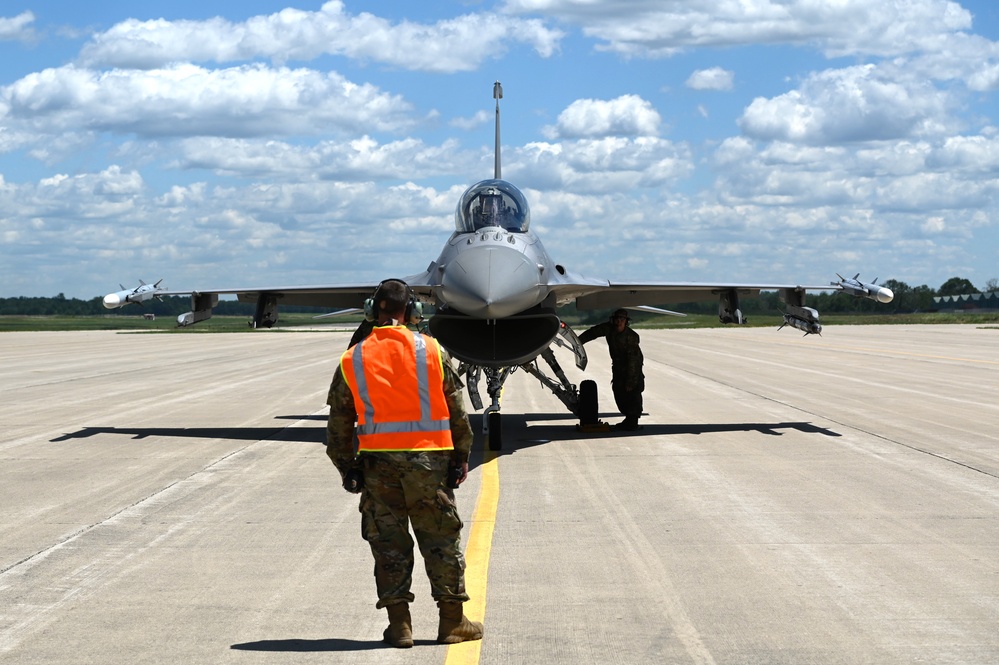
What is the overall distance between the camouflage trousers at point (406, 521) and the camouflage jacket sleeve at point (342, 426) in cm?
11

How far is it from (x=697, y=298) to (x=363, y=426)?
1462 centimetres

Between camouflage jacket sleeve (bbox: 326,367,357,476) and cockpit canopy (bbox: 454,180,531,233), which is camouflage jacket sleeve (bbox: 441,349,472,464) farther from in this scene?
cockpit canopy (bbox: 454,180,531,233)

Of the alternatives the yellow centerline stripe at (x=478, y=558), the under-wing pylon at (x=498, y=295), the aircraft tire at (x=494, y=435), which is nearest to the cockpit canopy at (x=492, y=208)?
the under-wing pylon at (x=498, y=295)

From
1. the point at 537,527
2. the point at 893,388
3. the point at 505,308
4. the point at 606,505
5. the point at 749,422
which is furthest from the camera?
the point at 893,388

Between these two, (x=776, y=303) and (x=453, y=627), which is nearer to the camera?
(x=453, y=627)

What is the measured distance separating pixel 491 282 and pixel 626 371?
468 centimetres

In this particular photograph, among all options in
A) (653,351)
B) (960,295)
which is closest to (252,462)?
(653,351)

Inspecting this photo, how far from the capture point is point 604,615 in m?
6.31

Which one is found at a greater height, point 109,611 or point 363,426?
point 363,426

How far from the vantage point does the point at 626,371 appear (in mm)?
16859

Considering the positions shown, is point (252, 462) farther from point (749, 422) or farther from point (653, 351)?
point (653, 351)

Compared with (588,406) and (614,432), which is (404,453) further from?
(588,406)

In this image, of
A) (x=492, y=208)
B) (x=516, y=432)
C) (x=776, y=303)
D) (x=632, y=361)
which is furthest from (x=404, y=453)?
(x=776, y=303)

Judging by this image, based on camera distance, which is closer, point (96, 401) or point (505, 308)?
point (505, 308)
